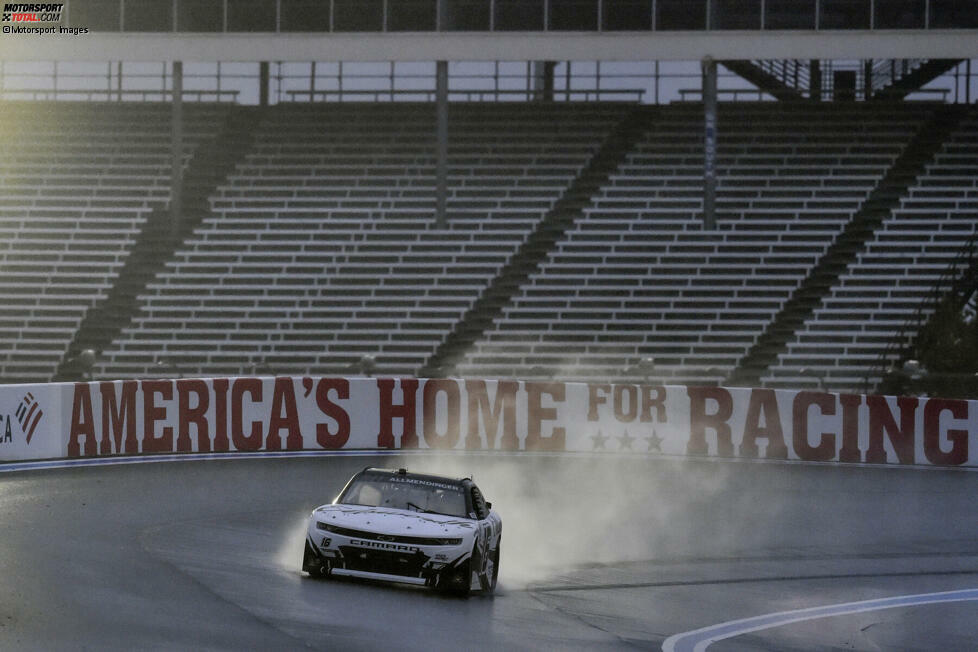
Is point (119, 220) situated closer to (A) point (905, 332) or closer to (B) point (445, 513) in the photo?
(A) point (905, 332)

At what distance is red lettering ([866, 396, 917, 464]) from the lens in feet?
104

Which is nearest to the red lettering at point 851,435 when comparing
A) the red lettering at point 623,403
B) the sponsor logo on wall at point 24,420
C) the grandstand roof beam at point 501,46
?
the red lettering at point 623,403

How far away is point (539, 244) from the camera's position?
138 feet

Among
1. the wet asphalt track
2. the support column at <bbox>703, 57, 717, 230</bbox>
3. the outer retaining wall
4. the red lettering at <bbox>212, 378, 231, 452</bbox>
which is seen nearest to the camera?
the wet asphalt track

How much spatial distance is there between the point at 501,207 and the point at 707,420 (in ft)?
42.5

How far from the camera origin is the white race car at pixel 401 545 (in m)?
15.1

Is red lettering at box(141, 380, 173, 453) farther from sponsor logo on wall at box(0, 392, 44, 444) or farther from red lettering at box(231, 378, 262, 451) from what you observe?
sponsor logo on wall at box(0, 392, 44, 444)

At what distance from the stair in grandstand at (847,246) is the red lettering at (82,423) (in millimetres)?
15882

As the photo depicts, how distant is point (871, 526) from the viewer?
22750mm

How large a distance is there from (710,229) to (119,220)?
15946mm

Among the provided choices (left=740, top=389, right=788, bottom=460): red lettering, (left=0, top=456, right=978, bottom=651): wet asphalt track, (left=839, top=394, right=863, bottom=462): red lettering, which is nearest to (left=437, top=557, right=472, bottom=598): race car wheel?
(left=0, top=456, right=978, bottom=651): wet asphalt track

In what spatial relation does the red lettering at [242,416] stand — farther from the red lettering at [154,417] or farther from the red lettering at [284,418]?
the red lettering at [154,417]

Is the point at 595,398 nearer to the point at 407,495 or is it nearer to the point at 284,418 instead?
the point at 284,418

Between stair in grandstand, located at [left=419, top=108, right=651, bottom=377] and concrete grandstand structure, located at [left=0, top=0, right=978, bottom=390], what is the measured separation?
0.07 meters
